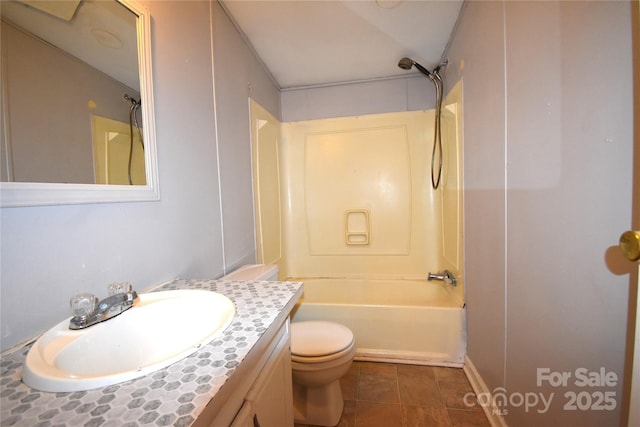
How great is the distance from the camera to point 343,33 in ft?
6.01

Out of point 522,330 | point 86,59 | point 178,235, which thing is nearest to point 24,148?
point 86,59

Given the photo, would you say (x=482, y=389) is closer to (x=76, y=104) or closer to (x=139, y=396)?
(x=139, y=396)

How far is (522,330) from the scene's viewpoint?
1044 mm

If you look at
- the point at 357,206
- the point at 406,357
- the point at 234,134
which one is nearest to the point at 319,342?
the point at 406,357

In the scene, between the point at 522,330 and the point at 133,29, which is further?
the point at 522,330

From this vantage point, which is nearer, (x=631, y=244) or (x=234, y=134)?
(x=631, y=244)

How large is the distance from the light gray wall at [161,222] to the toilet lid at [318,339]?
59cm

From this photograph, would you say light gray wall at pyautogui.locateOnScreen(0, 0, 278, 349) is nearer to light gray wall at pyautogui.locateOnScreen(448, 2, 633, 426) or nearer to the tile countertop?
the tile countertop

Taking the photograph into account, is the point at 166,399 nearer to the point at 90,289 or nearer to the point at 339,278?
the point at 90,289

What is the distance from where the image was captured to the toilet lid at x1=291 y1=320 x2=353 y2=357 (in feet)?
4.37

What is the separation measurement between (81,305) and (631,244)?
46.0 inches

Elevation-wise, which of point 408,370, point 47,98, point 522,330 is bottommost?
point 408,370

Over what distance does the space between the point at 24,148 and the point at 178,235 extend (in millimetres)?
562

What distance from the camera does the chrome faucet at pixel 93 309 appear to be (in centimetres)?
61
